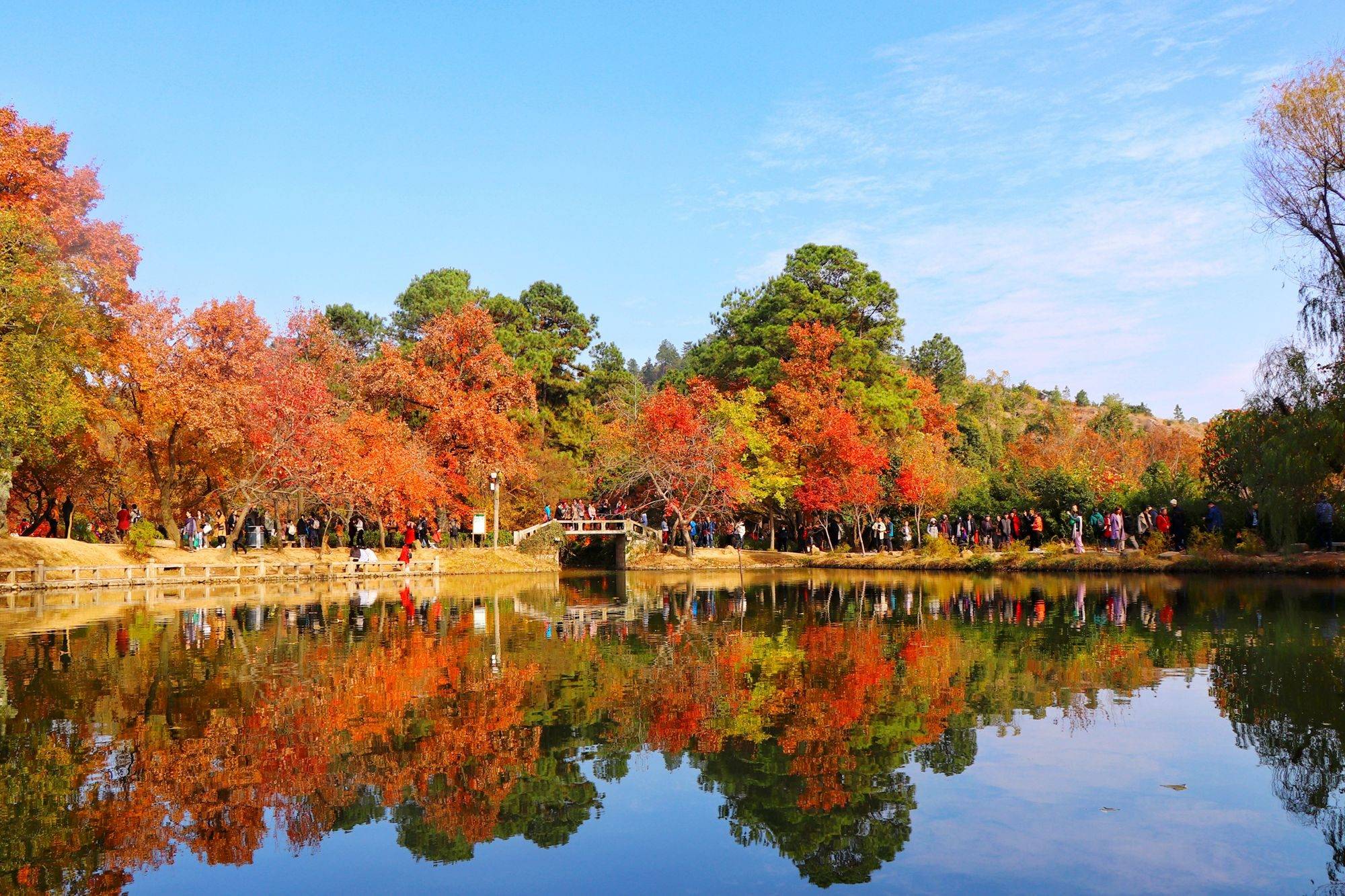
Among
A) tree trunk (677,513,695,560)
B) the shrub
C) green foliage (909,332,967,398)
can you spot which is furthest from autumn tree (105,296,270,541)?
green foliage (909,332,967,398)

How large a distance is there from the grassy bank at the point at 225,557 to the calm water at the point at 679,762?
13.2 m

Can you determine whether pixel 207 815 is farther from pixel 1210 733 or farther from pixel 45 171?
pixel 45 171

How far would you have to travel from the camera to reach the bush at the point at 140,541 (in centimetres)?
3250

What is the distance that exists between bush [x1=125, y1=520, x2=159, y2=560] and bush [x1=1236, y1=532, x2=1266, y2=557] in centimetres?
3302

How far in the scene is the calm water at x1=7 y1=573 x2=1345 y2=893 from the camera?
7082 mm

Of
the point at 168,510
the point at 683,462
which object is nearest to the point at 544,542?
the point at 683,462

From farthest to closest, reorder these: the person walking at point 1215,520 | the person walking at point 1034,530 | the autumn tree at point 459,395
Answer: the autumn tree at point 459,395, the person walking at point 1034,530, the person walking at point 1215,520

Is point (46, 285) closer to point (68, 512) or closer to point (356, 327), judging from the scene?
point (68, 512)

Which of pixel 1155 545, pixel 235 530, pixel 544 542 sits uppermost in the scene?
pixel 235 530

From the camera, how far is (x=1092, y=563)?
1346 inches

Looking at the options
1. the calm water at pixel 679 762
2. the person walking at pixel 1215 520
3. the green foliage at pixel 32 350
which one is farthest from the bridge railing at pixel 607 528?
the calm water at pixel 679 762

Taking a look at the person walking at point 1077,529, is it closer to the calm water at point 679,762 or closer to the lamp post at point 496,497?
the calm water at point 679,762

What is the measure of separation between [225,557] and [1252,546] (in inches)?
1266

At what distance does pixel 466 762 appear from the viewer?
9.39m
